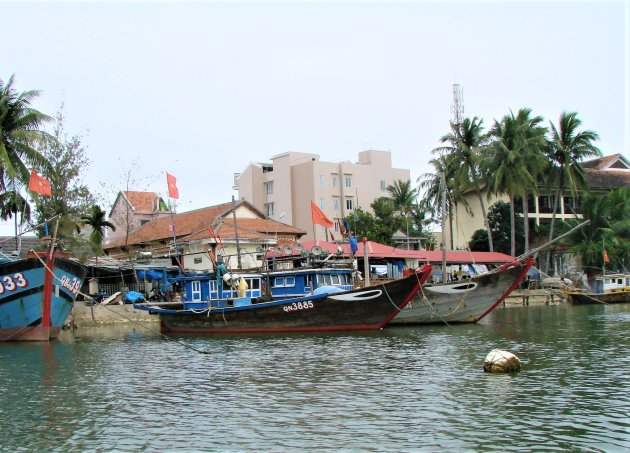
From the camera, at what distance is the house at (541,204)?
2375 inches

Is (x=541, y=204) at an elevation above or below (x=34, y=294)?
above

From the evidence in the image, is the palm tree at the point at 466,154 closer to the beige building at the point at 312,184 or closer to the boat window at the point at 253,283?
the beige building at the point at 312,184

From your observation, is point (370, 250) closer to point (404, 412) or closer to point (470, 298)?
point (470, 298)

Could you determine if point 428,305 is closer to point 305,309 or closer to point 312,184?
point 305,309

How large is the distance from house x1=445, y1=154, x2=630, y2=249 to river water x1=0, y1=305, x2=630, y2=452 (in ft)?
121

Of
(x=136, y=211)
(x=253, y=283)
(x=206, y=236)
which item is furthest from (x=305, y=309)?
(x=136, y=211)

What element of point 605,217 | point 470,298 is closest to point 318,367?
point 470,298

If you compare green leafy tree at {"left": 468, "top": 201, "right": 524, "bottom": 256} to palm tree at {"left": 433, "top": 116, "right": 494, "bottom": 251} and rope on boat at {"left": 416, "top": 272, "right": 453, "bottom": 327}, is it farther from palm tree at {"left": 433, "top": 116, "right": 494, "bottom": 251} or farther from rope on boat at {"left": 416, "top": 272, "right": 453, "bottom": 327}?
rope on boat at {"left": 416, "top": 272, "right": 453, "bottom": 327}

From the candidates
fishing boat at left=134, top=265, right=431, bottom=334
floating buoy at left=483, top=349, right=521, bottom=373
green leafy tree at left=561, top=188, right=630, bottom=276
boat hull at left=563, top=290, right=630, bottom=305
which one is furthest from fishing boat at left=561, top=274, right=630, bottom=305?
floating buoy at left=483, top=349, right=521, bottom=373

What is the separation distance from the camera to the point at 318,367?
59.1 ft

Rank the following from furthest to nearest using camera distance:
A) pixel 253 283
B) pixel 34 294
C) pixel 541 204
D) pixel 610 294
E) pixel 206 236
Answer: pixel 541 204, pixel 610 294, pixel 206 236, pixel 253 283, pixel 34 294

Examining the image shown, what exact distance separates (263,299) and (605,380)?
16.4 meters

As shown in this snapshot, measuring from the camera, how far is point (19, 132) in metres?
32.8

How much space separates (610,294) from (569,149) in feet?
41.0
